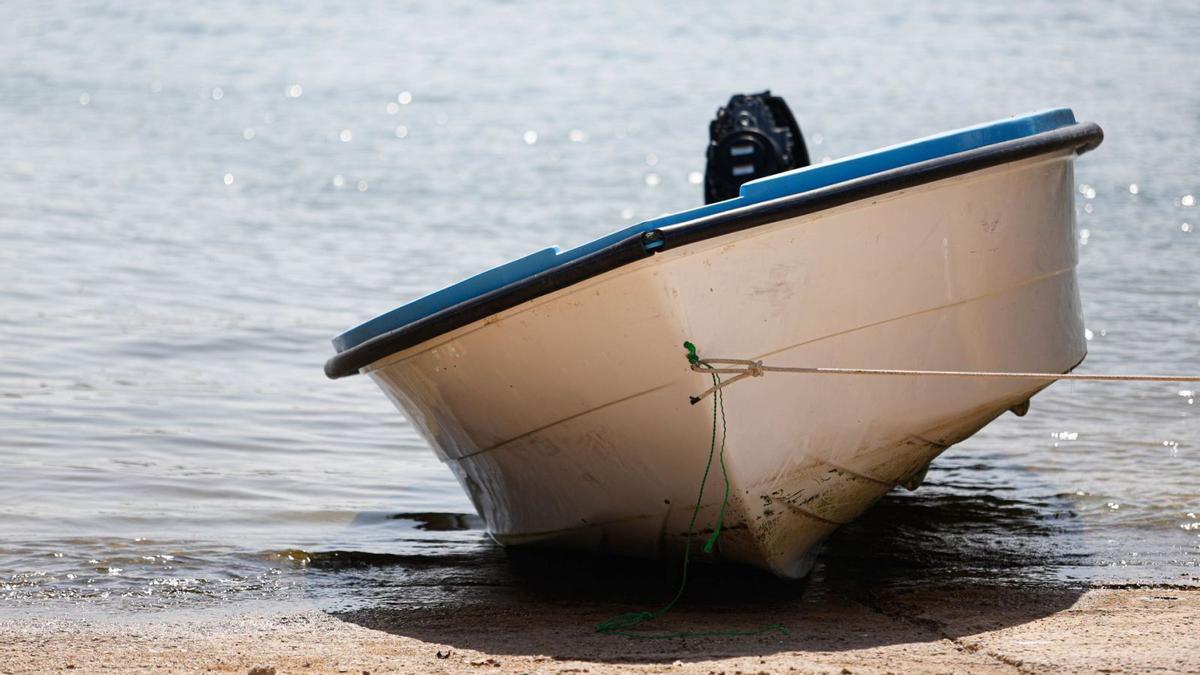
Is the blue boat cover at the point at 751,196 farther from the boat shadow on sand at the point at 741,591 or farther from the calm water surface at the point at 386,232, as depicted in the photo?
the calm water surface at the point at 386,232

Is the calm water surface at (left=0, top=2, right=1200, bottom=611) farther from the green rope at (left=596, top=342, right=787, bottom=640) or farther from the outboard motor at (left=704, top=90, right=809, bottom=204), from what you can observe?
the outboard motor at (left=704, top=90, right=809, bottom=204)

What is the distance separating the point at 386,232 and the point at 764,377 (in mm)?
9519

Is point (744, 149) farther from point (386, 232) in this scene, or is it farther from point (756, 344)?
point (386, 232)

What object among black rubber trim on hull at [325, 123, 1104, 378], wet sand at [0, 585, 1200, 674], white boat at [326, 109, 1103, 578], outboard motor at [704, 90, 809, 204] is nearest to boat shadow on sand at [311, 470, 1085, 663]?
wet sand at [0, 585, 1200, 674]

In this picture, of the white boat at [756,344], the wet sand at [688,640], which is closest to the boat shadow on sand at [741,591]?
the wet sand at [688,640]

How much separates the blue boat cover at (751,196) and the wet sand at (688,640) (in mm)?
941

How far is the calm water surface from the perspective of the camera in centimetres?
562

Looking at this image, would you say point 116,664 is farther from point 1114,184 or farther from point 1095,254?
point 1114,184

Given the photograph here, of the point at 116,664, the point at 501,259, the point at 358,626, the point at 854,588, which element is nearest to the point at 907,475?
the point at 854,588

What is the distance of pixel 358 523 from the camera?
5934 millimetres

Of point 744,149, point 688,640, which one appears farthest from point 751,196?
point 744,149

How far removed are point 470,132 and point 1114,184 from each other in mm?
8547

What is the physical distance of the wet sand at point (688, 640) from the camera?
154 inches

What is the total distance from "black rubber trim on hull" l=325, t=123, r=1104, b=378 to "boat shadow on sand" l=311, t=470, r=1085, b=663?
2.85 feet
